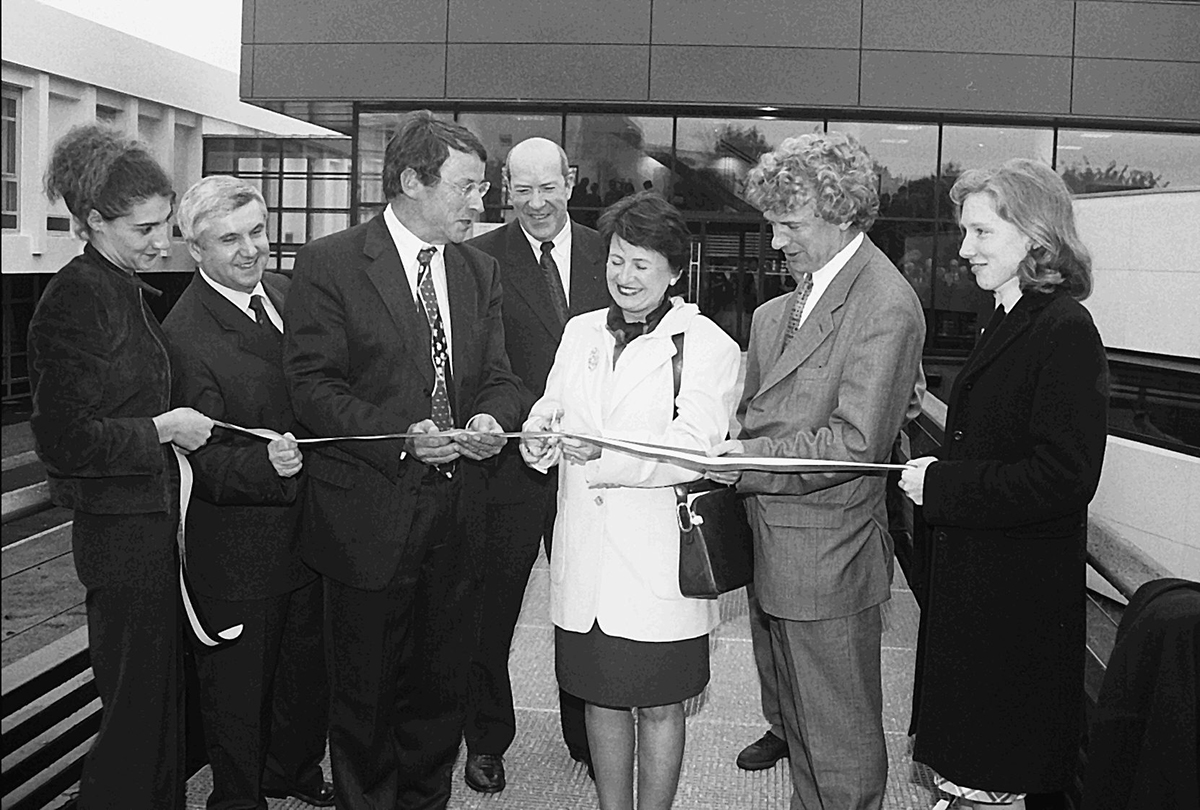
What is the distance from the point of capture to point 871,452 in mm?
3109

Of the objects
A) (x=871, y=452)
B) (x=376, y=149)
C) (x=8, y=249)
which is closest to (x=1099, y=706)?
(x=871, y=452)

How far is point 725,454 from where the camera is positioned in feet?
10.7

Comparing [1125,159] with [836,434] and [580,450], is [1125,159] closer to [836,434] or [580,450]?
[836,434]

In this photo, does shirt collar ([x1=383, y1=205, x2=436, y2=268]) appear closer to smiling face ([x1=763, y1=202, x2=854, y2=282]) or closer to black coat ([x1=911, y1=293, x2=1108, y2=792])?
smiling face ([x1=763, y1=202, x2=854, y2=282])

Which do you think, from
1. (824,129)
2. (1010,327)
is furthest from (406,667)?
(824,129)

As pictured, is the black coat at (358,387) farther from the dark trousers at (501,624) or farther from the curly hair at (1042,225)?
the curly hair at (1042,225)

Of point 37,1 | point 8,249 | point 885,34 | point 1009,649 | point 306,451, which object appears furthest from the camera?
point 885,34

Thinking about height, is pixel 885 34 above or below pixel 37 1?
above

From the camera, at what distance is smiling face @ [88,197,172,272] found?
10.1ft

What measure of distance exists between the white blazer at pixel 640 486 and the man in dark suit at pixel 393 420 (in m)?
0.34

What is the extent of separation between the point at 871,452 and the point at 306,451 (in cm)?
161

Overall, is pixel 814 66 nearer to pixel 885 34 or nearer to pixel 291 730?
pixel 885 34

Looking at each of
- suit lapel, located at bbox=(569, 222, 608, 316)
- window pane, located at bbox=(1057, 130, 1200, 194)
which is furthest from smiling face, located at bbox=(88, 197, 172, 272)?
window pane, located at bbox=(1057, 130, 1200, 194)

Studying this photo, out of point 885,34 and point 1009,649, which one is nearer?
point 1009,649
